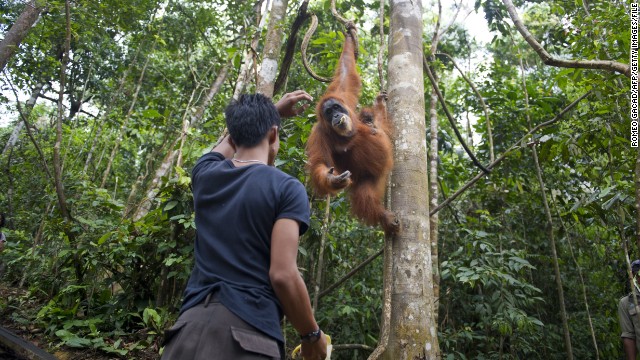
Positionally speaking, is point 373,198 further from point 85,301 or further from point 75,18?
point 75,18

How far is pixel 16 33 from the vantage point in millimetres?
5316

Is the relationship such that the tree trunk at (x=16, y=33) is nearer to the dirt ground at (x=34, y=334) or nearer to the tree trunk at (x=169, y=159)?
the tree trunk at (x=169, y=159)

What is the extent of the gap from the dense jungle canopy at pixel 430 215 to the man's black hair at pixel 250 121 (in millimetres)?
924

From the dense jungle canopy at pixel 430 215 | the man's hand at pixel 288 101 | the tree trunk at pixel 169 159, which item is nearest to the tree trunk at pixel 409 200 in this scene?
the dense jungle canopy at pixel 430 215

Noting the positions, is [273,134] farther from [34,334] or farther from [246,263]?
[34,334]

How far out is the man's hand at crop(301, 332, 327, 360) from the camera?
1459 millimetres

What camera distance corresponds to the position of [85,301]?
4.54 metres

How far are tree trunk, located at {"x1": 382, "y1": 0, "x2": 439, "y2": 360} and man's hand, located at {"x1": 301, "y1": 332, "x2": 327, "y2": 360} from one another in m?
0.63

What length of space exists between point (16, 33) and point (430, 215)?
5.20m

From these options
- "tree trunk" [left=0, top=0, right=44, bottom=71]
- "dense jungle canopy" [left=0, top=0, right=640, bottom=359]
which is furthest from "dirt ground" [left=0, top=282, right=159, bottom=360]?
"tree trunk" [left=0, top=0, right=44, bottom=71]

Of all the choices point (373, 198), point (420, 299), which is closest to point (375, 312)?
point (373, 198)

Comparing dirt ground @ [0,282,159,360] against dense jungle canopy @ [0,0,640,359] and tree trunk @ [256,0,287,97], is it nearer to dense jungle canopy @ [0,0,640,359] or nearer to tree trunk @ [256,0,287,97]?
dense jungle canopy @ [0,0,640,359]

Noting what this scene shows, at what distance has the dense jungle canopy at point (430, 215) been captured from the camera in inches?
148

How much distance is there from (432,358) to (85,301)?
3810 millimetres
